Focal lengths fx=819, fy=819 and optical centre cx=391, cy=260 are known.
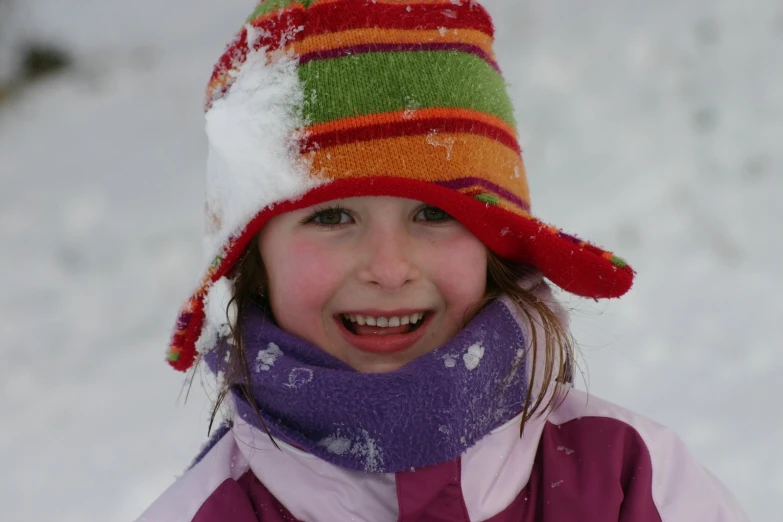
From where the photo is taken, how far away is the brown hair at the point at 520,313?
1.38m

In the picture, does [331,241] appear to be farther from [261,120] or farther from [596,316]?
[596,316]

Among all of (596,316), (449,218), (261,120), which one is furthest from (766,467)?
(261,120)

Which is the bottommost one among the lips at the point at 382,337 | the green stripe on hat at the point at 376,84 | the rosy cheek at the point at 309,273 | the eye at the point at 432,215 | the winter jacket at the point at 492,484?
the winter jacket at the point at 492,484

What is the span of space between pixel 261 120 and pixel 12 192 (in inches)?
84.9

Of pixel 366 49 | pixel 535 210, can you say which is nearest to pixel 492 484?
pixel 366 49

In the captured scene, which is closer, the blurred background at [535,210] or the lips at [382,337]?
the lips at [382,337]

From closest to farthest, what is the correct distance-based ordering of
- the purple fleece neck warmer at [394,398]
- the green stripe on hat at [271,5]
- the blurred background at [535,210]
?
the purple fleece neck warmer at [394,398] → the green stripe on hat at [271,5] → the blurred background at [535,210]

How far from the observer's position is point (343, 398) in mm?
1247

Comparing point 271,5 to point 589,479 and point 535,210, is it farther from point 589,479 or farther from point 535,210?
point 535,210

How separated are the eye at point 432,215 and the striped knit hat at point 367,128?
0.17ft

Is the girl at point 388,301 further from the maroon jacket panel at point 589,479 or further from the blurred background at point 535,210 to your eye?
the blurred background at point 535,210

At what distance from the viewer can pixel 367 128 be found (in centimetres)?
127

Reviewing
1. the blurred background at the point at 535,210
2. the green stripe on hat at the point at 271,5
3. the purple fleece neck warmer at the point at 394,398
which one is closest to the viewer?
the purple fleece neck warmer at the point at 394,398

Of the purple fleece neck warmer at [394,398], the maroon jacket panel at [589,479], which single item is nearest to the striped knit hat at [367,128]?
the purple fleece neck warmer at [394,398]
